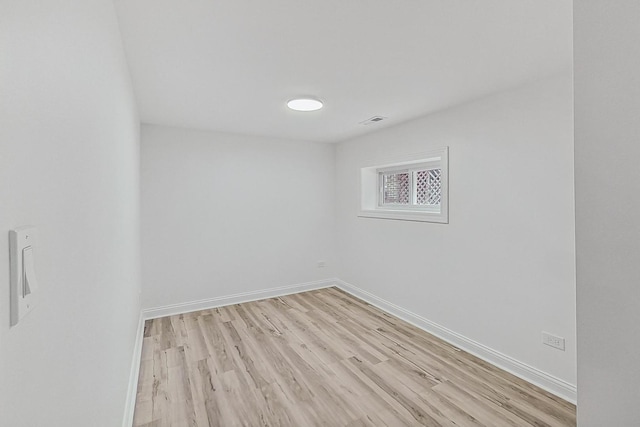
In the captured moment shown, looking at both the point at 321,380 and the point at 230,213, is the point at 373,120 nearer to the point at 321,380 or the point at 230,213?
the point at 230,213

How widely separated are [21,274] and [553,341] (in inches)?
111

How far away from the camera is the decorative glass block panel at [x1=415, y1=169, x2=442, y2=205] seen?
3.28 metres

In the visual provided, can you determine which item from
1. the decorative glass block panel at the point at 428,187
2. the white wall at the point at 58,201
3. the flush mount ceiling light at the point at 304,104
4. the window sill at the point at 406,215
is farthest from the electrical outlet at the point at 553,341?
the white wall at the point at 58,201

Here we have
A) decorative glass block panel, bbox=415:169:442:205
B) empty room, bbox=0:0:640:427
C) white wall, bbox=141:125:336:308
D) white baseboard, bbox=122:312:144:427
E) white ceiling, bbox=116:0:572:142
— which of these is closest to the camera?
empty room, bbox=0:0:640:427

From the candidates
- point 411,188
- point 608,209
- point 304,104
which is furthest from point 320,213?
point 608,209

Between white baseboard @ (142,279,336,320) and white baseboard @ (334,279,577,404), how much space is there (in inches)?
43.3

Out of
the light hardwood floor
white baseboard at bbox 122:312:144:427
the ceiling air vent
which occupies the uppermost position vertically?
the ceiling air vent

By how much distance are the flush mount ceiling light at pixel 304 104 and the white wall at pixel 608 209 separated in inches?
79.6

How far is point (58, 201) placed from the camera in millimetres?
640

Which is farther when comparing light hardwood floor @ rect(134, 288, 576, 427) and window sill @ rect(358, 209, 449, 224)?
window sill @ rect(358, 209, 449, 224)

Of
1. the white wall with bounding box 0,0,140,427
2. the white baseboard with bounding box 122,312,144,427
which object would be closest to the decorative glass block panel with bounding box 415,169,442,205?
the white wall with bounding box 0,0,140,427

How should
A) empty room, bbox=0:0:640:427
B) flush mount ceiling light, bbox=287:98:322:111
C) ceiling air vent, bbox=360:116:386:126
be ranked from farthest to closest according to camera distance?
1. ceiling air vent, bbox=360:116:386:126
2. flush mount ceiling light, bbox=287:98:322:111
3. empty room, bbox=0:0:640:427

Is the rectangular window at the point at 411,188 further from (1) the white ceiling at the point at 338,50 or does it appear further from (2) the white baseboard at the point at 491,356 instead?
(2) the white baseboard at the point at 491,356

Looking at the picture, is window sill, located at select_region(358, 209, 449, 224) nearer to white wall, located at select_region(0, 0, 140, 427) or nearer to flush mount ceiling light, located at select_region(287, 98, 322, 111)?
flush mount ceiling light, located at select_region(287, 98, 322, 111)
